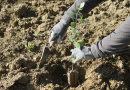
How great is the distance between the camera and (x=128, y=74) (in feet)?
8.30

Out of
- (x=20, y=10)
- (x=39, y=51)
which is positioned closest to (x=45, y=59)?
(x=39, y=51)

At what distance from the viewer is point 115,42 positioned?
1.96 metres

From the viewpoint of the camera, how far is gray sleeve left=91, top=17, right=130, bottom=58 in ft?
6.13

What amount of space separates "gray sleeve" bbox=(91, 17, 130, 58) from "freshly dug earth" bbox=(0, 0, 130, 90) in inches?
17.4

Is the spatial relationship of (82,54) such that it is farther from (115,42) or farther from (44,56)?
(44,56)

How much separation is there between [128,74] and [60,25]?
1506 millimetres

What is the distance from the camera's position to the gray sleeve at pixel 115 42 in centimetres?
187

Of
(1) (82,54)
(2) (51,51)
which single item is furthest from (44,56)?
(1) (82,54)

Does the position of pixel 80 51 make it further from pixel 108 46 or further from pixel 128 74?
pixel 128 74

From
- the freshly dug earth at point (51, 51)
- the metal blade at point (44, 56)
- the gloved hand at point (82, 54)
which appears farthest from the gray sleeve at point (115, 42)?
the metal blade at point (44, 56)

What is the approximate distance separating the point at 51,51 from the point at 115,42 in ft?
4.38

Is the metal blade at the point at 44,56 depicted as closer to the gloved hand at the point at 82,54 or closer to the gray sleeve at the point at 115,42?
the gloved hand at the point at 82,54

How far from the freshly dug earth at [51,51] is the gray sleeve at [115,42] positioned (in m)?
0.44

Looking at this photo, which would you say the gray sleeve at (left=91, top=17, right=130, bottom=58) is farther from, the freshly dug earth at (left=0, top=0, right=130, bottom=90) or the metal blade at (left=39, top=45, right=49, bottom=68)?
the metal blade at (left=39, top=45, right=49, bottom=68)
